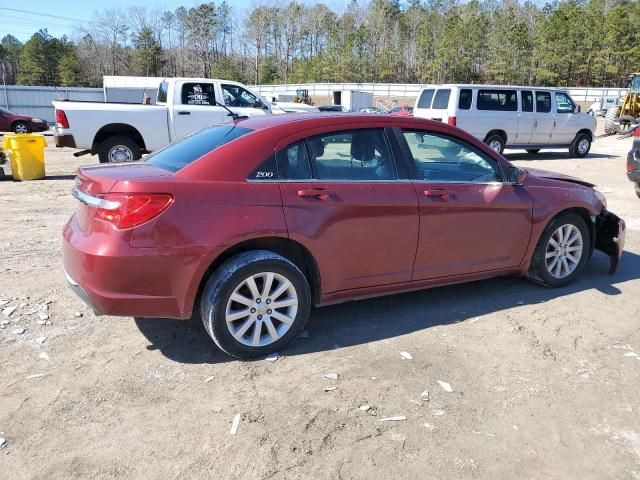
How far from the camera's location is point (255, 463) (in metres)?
2.64

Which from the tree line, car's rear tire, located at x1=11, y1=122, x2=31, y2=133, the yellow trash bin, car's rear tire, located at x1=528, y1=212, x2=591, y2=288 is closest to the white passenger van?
the yellow trash bin

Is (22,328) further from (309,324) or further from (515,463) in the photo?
(515,463)

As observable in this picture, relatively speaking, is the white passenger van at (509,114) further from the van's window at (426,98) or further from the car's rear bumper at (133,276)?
the car's rear bumper at (133,276)

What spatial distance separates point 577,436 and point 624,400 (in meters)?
0.57

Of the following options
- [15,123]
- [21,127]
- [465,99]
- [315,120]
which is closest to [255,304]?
[315,120]

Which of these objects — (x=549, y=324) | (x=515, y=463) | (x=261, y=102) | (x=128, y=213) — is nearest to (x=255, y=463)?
(x=515, y=463)

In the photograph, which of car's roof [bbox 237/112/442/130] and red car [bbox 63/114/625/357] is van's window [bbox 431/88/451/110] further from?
car's roof [bbox 237/112/442/130]

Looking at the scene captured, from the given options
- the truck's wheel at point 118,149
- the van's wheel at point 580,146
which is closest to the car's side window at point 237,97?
the truck's wheel at point 118,149

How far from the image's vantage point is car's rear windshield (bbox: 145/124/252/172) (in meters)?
3.69

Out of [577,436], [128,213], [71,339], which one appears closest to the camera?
[577,436]

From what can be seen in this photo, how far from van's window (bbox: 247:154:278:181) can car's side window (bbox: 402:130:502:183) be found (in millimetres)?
1113

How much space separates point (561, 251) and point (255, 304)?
2961mm

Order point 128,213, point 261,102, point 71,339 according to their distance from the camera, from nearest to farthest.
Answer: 1. point 128,213
2. point 71,339
3. point 261,102

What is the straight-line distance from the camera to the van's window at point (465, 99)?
14586 mm
